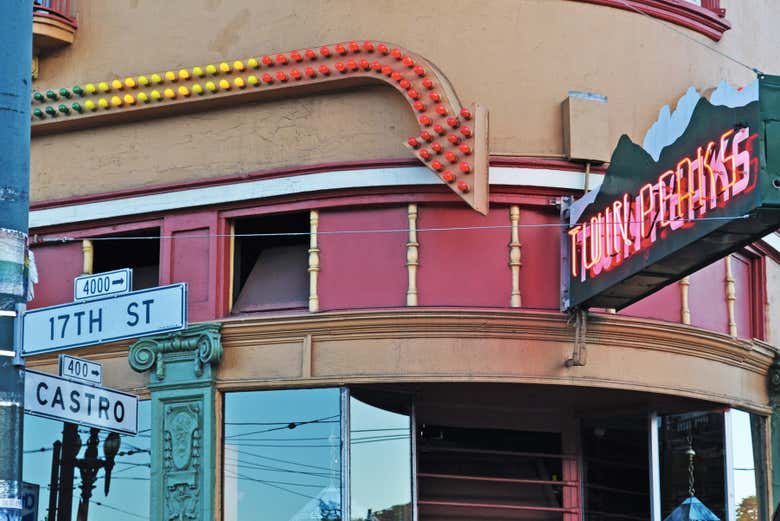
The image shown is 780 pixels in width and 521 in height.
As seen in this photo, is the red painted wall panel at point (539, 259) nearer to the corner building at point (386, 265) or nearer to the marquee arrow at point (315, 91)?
the corner building at point (386, 265)

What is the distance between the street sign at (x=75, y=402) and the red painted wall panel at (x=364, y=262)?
13.6 ft

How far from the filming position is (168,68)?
18.2 m

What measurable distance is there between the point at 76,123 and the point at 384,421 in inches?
210

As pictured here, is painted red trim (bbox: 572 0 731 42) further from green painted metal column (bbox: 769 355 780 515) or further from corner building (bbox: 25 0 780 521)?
green painted metal column (bbox: 769 355 780 515)

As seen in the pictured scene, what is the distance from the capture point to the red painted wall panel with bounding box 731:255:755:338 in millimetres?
18359

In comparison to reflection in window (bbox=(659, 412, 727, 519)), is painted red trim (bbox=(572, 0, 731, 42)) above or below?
above

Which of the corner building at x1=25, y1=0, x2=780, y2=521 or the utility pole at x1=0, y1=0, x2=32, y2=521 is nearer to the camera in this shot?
the utility pole at x1=0, y1=0, x2=32, y2=521

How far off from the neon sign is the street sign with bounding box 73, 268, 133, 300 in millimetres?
5100

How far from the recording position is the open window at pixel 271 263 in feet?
56.5

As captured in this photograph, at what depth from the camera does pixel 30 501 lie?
17.7 metres

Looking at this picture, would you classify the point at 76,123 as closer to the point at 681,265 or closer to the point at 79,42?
the point at 79,42

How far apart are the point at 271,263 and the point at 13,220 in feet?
25.9

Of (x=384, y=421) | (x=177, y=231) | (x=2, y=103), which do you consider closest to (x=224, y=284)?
(x=177, y=231)

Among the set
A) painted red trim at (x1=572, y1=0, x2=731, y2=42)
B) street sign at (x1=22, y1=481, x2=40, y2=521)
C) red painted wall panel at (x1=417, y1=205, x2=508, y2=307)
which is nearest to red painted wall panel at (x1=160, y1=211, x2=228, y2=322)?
red painted wall panel at (x1=417, y1=205, x2=508, y2=307)
